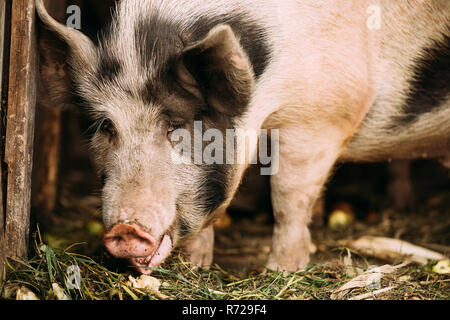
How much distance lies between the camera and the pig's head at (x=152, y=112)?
2389 mm

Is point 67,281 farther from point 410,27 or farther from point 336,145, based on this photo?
A: point 410,27

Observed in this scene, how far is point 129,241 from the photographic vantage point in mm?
2336

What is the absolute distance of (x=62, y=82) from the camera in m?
2.97

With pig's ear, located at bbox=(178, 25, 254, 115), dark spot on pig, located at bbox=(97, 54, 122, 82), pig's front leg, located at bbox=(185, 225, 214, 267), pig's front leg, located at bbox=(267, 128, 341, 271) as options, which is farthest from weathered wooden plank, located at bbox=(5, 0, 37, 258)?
pig's front leg, located at bbox=(267, 128, 341, 271)

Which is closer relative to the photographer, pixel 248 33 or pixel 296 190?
pixel 248 33

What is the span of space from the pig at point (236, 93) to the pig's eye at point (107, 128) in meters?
0.01

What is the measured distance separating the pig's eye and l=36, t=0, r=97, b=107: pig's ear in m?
0.27

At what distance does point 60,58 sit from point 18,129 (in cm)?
55

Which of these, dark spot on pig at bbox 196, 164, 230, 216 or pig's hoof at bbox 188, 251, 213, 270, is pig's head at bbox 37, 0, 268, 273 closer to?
dark spot on pig at bbox 196, 164, 230, 216

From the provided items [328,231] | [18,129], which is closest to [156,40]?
[18,129]

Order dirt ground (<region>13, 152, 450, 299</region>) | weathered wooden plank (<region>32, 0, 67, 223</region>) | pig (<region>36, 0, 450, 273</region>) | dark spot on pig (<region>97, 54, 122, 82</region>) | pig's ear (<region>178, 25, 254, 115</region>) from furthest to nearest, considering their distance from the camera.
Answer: weathered wooden plank (<region>32, 0, 67, 223</region>)
dirt ground (<region>13, 152, 450, 299</region>)
dark spot on pig (<region>97, 54, 122, 82</region>)
pig (<region>36, 0, 450, 273</region>)
pig's ear (<region>178, 25, 254, 115</region>)

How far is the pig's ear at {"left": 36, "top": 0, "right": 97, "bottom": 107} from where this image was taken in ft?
8.76

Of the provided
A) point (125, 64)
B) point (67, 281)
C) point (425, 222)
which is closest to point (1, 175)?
point (67, 281)

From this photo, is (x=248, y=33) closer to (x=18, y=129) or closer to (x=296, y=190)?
(x=296, y=190)
